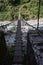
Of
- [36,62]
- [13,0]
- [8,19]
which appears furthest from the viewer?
[13,0]

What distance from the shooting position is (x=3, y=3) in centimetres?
1520

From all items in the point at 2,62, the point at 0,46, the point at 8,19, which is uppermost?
the point at 0,46

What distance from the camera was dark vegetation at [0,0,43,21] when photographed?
1444cm

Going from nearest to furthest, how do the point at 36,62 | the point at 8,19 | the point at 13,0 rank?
Answer: the point at 36,62 → the point at 8,19 → the point at 13,0

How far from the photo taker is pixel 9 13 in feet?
48.0

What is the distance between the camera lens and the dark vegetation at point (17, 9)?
14.4m

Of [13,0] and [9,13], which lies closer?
[9,13]

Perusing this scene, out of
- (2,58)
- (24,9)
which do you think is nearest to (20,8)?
(24,9)

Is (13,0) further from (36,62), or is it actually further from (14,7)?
(36,62)

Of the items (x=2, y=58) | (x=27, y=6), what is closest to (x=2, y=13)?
(x=27, y=6)

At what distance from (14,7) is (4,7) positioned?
57 centimetres

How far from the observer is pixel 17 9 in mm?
15266

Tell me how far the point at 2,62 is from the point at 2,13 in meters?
12.4

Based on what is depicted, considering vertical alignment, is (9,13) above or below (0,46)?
below
